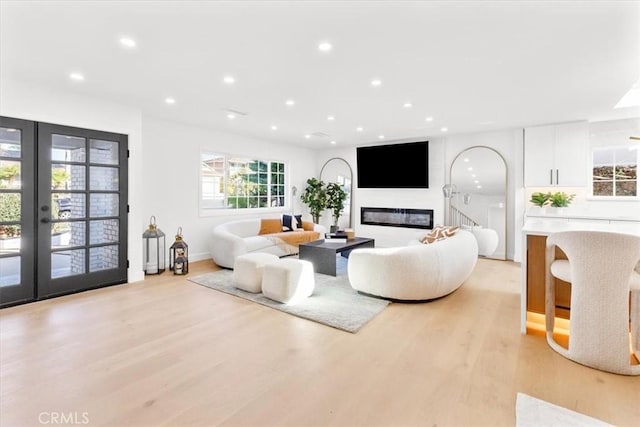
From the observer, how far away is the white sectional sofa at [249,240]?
527 cm

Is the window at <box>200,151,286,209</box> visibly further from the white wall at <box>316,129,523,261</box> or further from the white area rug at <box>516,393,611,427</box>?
the white area rug at <box>516,393,611,427</box>

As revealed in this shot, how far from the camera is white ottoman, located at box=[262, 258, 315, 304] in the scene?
361cm

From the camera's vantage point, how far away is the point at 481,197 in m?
6.39

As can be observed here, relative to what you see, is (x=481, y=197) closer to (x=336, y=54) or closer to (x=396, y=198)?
(x=396, y=198)

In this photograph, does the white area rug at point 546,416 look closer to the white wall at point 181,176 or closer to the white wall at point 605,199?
the white wall at point 605,199

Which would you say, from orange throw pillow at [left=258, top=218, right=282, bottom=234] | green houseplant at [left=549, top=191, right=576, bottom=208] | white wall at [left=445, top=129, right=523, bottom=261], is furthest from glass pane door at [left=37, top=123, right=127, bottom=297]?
green houseplant at [left=549, top=191, right=576, bottom=208]

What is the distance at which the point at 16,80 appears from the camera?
11.6ft

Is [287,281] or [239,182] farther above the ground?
[239,182]

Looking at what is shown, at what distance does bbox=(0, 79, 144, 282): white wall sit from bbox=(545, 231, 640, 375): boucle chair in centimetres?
509

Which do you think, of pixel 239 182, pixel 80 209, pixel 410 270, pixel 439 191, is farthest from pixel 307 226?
pixel 80 209

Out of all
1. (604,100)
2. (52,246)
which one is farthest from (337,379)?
(604,100)

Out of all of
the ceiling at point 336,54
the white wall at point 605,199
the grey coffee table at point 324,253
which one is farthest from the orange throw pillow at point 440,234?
the white wall at point 605,199

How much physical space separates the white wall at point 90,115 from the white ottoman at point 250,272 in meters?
1.69

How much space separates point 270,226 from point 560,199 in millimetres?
5343
